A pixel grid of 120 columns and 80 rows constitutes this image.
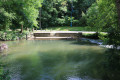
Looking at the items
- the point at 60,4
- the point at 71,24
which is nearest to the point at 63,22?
the point at 71,24

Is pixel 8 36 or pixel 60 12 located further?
pixel 60 12

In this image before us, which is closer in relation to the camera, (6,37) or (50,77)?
(50,77)

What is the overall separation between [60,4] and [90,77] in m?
38.0

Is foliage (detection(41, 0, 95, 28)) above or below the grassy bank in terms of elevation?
above

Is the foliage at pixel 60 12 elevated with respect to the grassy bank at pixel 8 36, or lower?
elevated

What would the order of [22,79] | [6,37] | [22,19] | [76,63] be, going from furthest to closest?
[6,37] → [22,19] → [76,63] → [22,79]

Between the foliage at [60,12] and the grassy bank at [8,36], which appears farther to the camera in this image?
the foliage at [60,12]

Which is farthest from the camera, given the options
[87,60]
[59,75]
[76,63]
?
[87,60]

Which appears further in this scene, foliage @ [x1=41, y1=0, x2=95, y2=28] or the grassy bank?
foliage @ [x1=41, y1=0, x2=95, y2=28]

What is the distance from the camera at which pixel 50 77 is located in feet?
29.4

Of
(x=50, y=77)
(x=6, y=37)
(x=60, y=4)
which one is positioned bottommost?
(x=50, y=77)

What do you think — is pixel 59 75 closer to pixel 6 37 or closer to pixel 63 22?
pixel 6 37

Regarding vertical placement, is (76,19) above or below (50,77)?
above

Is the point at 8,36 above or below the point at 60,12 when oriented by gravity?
below
